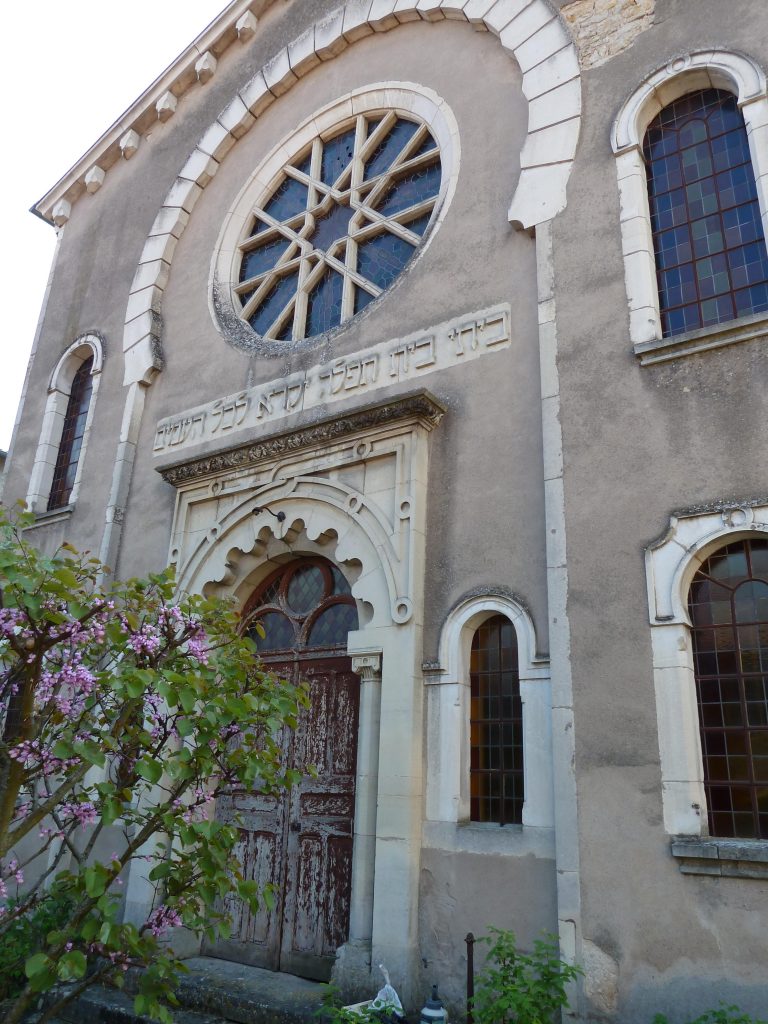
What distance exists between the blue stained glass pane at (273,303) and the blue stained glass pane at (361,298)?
115 cm

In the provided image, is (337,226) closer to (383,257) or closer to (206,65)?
(383,257)

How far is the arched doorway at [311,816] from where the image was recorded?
23.3ft

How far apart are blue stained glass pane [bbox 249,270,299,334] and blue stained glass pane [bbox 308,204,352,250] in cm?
48

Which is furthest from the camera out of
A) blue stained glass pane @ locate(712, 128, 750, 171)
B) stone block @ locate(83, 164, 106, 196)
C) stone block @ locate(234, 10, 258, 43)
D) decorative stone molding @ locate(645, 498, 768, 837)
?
stone block @ locate(83, 164, 106, 196)

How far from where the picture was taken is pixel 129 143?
1257cm

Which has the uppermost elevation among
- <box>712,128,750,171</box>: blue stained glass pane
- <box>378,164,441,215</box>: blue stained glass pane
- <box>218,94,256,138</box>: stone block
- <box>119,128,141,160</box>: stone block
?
<box>119,128,141,160</box>: stone block

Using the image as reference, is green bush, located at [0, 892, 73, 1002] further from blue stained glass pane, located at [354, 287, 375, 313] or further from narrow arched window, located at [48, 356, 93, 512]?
blue stained glass pane, located at [354, 287, 375, 313]

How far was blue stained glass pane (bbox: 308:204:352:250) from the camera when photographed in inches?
387

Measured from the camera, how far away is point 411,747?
6492 millimetres

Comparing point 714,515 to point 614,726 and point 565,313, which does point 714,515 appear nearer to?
point 614,726

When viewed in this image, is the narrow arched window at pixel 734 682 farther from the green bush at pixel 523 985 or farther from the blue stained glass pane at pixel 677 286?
the blue stained glass pane at pixel 677 286

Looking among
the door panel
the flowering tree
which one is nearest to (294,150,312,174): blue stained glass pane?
the door panel

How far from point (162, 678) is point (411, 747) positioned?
281 cm

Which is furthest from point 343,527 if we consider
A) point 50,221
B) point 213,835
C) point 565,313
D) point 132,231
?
point 50,221
